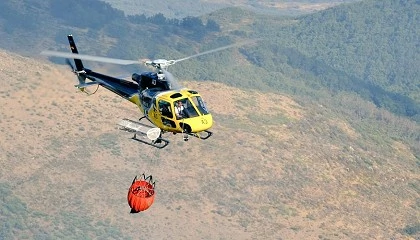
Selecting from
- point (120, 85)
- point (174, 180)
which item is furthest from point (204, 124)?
point (174, 180)

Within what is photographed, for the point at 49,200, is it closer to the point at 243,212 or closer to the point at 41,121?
the point at 41,121

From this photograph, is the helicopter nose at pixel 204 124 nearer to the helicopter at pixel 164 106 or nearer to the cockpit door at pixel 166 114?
the helicopter at pixel 164 106

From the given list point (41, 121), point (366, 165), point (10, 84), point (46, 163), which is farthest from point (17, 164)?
point (366, 165)

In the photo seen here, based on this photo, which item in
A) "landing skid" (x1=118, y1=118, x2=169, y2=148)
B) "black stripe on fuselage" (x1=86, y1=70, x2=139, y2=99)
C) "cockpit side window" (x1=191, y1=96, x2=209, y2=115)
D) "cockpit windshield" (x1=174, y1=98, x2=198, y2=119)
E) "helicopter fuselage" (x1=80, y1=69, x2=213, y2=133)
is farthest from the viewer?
"black stripe on fuselage" (x1=86, y1=70, x2=139, y2=99)

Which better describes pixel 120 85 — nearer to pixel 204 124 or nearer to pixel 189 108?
pixel 189 108

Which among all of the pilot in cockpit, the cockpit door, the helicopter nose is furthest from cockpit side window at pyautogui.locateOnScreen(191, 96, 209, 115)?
the cockpit door

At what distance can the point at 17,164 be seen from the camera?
152375mm

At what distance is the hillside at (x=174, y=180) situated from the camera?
14475cm

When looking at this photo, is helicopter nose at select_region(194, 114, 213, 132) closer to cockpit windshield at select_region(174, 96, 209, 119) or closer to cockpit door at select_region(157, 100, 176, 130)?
cockpit windshield at select_region(174, 96, 209, 119)

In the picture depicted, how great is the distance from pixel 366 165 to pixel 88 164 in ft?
201

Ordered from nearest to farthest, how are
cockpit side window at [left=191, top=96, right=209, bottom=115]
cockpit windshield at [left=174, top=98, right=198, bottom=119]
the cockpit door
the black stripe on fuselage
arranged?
cockpit windshield at [left=174, top=98, right=198, bottom=119] < cockpit side window at [left=191, top=96, right=209, bottom=115] < the cockpit door < the black stripe on fuselage

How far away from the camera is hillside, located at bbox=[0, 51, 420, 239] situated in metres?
145

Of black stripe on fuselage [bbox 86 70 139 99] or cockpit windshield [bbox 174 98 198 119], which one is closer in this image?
cockpit windshield [bbox 174 98 198 119]

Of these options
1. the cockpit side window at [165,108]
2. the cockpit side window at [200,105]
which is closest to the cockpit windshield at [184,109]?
the cockpit side window at [200,105]
